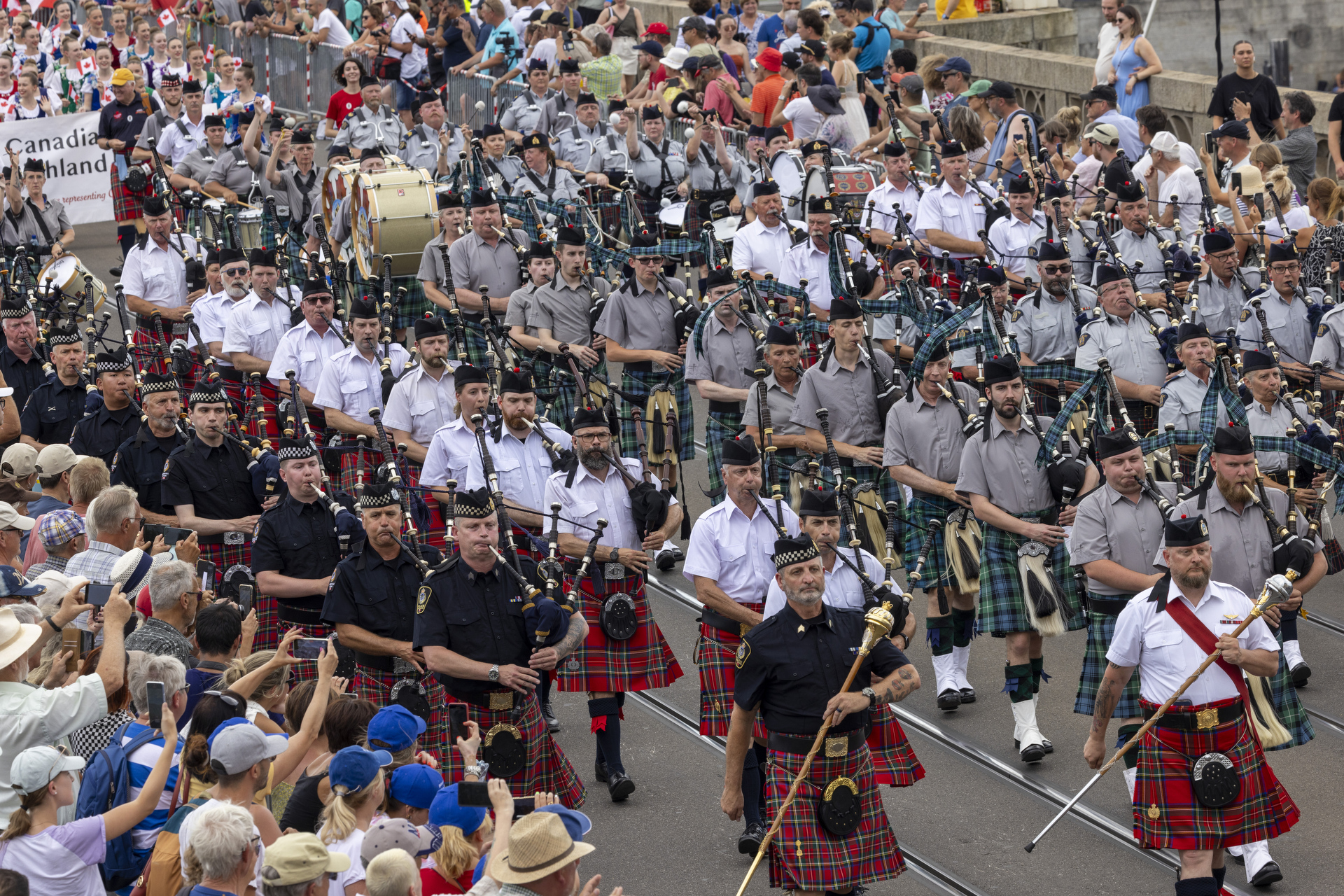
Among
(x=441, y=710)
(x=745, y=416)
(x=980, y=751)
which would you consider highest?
(x=745, y=416)

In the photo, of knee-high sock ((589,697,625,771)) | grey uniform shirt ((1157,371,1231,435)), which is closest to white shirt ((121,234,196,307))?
knee-high sock ((589,697,625,771))

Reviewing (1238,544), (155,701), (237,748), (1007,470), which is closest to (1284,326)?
(1007,470)

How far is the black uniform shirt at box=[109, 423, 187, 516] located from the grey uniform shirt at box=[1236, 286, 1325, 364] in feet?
19.9

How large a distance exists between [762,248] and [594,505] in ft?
13.0

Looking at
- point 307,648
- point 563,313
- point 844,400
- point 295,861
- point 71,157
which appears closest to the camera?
point 295,861

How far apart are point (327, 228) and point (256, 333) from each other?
3.67 meters

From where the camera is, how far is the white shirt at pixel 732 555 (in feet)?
25.6

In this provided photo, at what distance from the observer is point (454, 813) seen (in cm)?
561

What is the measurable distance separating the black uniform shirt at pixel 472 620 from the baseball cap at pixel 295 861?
91.6 inches

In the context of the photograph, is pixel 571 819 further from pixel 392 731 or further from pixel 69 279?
pixel 69 279

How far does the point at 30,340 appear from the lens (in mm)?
12320

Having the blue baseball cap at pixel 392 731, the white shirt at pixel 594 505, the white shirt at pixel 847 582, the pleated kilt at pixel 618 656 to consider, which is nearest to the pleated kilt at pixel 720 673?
A: the white shirt at pixel 847 582

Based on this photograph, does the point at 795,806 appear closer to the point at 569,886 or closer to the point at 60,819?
the point at 569,886

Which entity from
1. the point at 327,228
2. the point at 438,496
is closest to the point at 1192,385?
the point at 438,496
